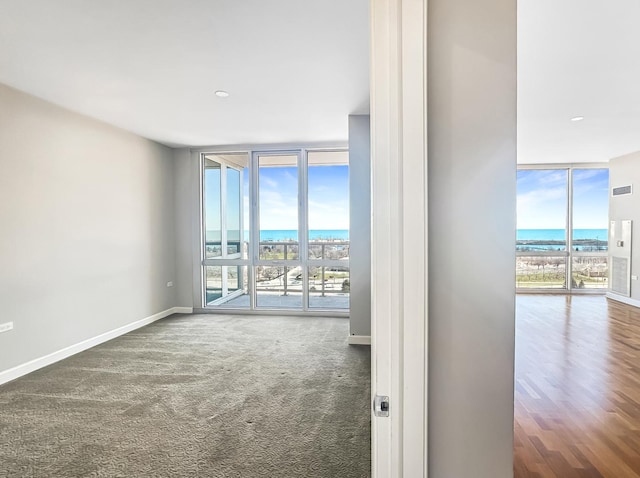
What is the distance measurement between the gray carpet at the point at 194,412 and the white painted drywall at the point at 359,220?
439 mm

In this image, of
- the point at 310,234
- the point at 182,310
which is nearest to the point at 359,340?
the point at 310,234

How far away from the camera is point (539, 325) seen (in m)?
5.14

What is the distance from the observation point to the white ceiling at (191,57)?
2.17m

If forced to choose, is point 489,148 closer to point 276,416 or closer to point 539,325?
point 276,416

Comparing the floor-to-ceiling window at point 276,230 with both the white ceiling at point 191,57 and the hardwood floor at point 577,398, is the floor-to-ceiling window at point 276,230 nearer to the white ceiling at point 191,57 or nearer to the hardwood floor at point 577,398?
the white ceiling at point 191,57

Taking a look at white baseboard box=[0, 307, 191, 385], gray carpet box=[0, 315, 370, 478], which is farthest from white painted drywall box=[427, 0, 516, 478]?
white baseboard box=[0, 307, 191, 385]

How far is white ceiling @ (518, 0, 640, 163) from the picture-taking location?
7.29ft

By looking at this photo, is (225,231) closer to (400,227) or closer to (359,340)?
(359,340)

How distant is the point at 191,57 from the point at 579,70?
3.15 m

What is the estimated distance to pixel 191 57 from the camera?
2.74m

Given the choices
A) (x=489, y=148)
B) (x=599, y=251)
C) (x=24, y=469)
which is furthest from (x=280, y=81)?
(x=599, y=251)

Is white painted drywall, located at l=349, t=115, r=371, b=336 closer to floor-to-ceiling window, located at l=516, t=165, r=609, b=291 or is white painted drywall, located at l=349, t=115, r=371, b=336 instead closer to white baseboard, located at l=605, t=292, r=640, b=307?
floor-to-ceiling window, located at l=516, t=165, r=609, b=291

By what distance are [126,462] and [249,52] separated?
2832 millimetres

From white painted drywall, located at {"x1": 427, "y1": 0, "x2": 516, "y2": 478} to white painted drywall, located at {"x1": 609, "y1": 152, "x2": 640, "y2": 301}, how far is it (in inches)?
294
